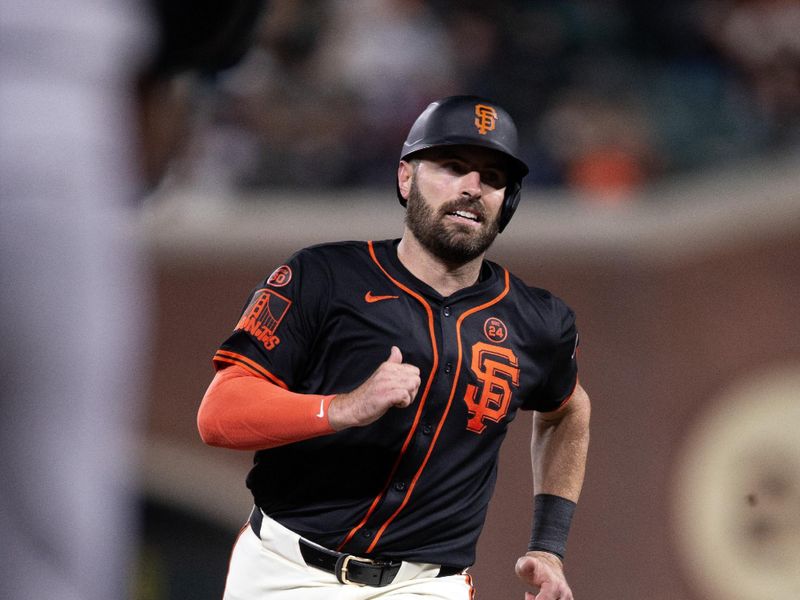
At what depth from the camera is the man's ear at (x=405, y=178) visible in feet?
12.5

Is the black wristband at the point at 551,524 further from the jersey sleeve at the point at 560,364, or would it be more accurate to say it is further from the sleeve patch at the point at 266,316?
the sleeve patch at the point at 266,316

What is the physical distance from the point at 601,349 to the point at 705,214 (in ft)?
3.74

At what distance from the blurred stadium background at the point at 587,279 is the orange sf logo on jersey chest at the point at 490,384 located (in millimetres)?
4439

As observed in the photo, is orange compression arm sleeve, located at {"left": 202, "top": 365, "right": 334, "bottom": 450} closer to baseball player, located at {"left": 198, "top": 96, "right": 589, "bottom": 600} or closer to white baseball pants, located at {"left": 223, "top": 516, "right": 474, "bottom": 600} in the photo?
baseball player, located at {"left": 198, "top": 96, "right": 589, "bottom": 600}

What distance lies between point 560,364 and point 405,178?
0.75 m

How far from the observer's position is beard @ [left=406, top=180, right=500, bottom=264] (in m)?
3.63

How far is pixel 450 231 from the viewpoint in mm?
3623

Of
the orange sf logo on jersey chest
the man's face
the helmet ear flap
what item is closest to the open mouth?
the man's face

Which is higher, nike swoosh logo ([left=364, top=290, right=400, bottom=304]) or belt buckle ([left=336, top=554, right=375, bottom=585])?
nike swoosh logo ([left=364, top=290, right=400, bottom=304])

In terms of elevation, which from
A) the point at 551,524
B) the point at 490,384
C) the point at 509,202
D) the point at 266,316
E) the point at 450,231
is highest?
the point at 509,202

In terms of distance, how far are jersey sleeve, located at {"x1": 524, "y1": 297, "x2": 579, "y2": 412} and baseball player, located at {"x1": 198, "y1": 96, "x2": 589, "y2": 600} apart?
0.03m

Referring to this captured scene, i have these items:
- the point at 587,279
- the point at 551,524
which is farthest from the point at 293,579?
the point at 587,279

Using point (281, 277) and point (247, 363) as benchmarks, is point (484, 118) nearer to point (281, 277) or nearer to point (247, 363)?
point (281, 277)

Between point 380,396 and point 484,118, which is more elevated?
point 484,118
